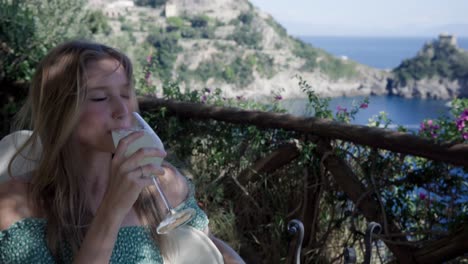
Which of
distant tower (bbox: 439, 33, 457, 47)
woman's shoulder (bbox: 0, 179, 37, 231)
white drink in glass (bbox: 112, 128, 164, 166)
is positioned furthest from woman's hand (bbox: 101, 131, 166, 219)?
distant tower (bbox: 439, 33, 457, 47)

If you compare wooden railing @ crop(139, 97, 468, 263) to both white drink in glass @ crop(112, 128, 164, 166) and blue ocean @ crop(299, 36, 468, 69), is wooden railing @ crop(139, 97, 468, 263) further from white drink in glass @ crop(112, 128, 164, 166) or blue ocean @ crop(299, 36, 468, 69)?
blue ocean @ crop(299, 36, 468, 69)

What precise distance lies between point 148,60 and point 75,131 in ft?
11.9

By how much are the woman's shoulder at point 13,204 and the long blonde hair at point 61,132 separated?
2 cm

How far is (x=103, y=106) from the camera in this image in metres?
1.21

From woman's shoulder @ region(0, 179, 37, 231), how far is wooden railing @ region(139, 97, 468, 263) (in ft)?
4.88

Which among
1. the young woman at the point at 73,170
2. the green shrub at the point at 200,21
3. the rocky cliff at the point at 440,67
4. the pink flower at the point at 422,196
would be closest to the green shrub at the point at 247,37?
the green shrub at the point at 200,21

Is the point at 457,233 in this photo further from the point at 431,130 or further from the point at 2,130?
the point at 2,130

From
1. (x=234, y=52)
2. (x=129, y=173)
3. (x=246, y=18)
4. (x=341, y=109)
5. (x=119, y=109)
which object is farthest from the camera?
(x=246, y=18)

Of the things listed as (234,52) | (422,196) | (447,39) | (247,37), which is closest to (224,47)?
(234,52)

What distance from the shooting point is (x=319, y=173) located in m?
2.81

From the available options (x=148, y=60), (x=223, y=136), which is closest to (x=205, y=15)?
(x=148, y=60)

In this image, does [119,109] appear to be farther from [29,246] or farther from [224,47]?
[224,47]

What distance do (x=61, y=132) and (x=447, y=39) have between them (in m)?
6.43

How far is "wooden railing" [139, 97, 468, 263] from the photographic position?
219cm
